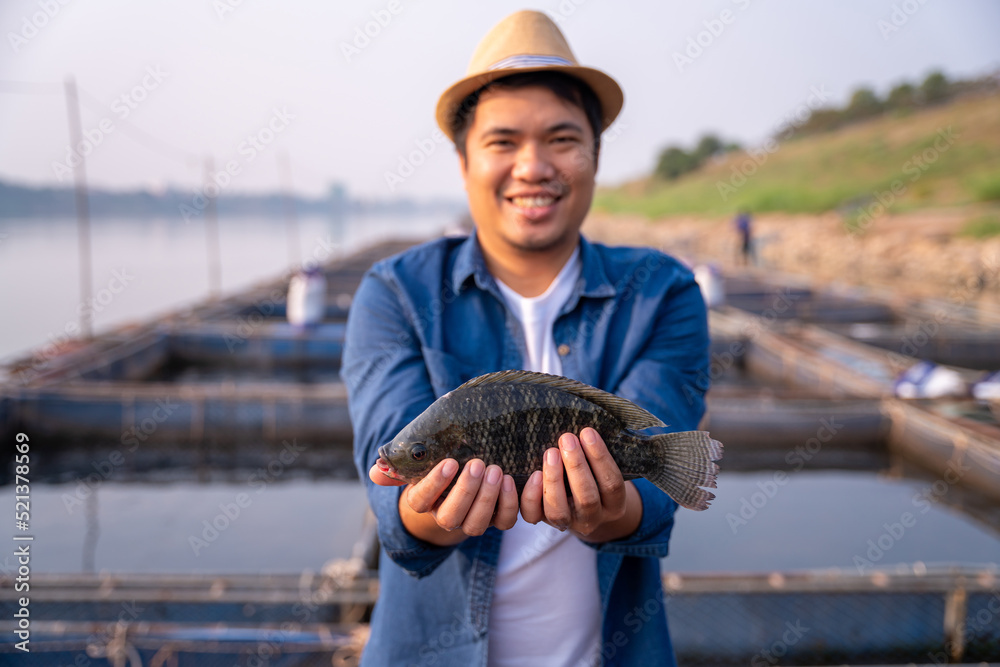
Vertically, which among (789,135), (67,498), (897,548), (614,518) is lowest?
(897,548)

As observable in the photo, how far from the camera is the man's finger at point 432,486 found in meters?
1.54

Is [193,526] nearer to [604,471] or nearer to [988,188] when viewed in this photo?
[604,471]

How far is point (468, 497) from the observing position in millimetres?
1544

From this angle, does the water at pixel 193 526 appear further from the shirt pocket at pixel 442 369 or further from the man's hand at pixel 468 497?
the man's hand at pixel 468 497

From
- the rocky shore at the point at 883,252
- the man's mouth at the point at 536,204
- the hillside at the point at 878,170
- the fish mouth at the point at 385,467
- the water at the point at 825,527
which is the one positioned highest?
the hillside at the point at 878,170

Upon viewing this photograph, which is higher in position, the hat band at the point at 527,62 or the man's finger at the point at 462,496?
the hat band at the point at 527,62

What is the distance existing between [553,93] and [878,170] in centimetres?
4631

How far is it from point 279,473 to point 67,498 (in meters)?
2.54

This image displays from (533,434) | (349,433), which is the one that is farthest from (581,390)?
(349,433)

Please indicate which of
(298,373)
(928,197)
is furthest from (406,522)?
(928,197)

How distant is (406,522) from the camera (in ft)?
5.62

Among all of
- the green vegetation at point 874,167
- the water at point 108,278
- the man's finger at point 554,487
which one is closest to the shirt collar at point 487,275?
the man's finger at point 554,487

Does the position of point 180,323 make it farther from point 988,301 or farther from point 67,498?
point 988,301

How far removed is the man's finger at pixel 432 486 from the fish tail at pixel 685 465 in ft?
1.82
